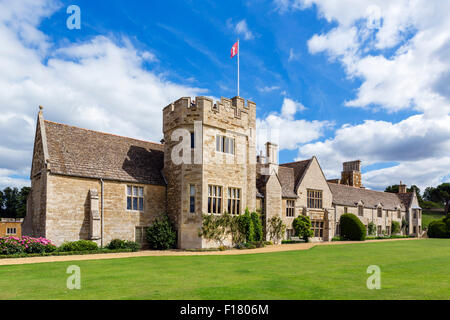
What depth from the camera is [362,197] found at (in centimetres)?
4903

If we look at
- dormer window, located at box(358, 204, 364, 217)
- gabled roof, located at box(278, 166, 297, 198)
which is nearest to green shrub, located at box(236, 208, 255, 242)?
gabled roof, located at box(278, 166, 297, 198)

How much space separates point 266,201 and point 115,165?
14313 mm

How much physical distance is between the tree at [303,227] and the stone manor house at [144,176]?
911 centimetres

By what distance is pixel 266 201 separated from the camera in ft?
102

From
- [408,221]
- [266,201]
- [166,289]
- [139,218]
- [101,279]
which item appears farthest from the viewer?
[408,221]

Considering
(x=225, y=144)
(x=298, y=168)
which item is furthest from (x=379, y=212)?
(x=225, y=144)

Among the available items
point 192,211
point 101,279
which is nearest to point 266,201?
point 192,211

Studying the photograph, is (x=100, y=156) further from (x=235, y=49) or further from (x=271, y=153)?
(x=271, y=153)

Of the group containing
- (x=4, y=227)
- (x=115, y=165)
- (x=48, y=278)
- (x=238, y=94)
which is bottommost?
(x=4, y=227)

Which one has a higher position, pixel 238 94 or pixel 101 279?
pixel 238 94

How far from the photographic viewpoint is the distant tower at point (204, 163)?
2361 centimetres

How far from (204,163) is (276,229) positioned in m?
11.5
